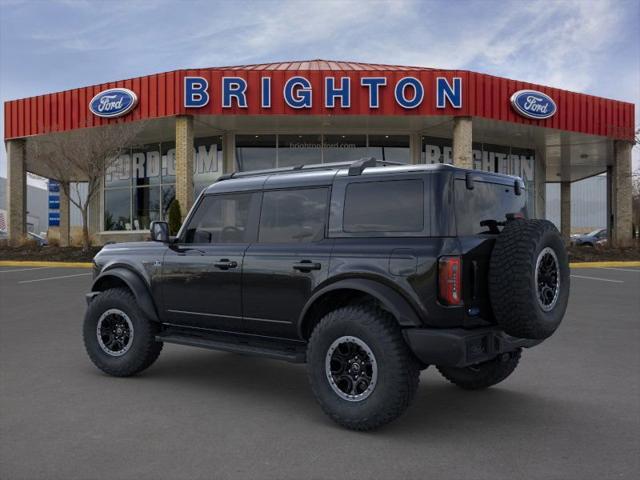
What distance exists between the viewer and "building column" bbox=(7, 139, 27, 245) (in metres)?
25.6

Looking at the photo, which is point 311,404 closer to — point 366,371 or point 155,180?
point 366,371

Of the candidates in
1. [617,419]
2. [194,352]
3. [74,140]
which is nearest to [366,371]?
[617,419]

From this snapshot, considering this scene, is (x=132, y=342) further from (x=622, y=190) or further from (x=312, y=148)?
(x=622, y=190)

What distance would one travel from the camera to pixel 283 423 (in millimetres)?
4387

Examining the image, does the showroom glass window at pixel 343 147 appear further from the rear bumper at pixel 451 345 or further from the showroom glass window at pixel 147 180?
the rear bumper at pixel 451 345

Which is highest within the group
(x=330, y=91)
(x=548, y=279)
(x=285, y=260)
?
(x=330, y=91)

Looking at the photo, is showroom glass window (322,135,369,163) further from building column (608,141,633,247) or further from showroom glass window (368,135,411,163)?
building column (608,141,633,247)

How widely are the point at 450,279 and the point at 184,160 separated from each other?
62.5ft

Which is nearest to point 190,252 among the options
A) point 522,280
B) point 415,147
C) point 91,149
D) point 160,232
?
point 160,232

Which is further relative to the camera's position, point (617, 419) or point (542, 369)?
point (542, 369)

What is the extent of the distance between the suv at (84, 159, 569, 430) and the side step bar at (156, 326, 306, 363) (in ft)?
0.05

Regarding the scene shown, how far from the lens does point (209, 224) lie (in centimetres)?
553

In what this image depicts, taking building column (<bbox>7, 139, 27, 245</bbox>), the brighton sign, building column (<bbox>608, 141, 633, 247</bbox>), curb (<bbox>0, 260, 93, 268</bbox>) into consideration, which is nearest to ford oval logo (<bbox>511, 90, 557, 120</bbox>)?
the brighton sign

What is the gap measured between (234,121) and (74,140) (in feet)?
20.2
